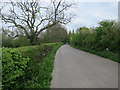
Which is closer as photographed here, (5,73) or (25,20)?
(5,73)

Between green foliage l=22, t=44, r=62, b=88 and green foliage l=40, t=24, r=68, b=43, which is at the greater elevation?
green foliage l=40, t=24, r=68, b=43

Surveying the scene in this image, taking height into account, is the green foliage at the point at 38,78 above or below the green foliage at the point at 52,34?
below

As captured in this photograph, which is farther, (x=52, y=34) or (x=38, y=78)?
(x=52, y=34)

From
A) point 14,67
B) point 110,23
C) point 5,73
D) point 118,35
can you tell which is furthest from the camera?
point 110,23

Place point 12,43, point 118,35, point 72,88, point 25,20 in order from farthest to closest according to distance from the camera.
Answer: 1. point 25,20
2. point 118,35
3. point 12,43
4. point 72,88

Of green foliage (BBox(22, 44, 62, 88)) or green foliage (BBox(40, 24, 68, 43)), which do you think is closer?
green foliage (BBox(22, 44, 62, 88))

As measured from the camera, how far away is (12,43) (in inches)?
326

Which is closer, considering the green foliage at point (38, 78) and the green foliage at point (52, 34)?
the green foliage at point (38, 78)

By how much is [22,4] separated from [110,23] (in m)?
11.6

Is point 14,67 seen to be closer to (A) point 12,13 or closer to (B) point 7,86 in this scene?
(B) point 7,86

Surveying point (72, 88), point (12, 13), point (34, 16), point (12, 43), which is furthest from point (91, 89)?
point (12, 13)

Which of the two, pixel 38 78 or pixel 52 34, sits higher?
pixel 52 34

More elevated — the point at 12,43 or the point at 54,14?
the point at 54,14

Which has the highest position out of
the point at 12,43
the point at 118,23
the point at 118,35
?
the point at 118,23
